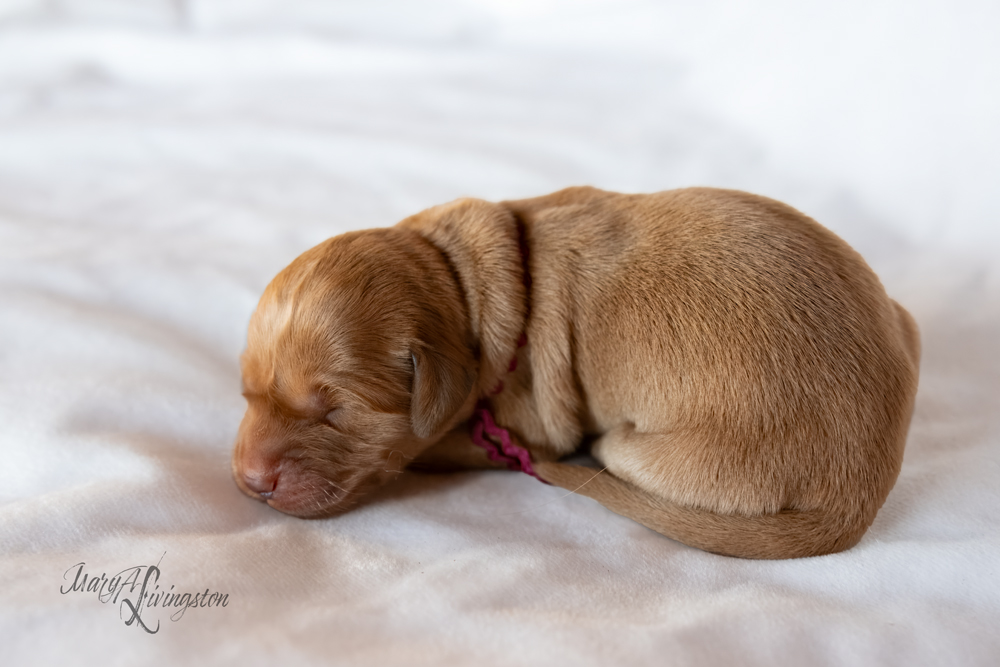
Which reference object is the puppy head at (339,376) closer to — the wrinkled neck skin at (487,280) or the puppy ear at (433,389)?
the puppy ear at (433,389)

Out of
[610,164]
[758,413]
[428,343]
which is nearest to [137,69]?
[610,164]

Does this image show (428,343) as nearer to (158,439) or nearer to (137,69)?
(158,439)

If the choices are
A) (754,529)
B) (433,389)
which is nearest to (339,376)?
(433,389)

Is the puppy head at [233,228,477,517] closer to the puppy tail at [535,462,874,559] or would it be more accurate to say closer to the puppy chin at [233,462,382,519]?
the puppy chin at [233,462,382,519]

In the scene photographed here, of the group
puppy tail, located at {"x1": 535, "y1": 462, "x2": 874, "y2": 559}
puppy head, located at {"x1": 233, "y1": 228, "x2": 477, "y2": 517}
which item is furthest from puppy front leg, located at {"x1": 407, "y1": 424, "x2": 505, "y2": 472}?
puppy tail, located at {"x1": 535, "y1": 462, "x2": 874, "y2": 559}

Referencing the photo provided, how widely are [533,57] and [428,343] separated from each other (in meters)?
4.13

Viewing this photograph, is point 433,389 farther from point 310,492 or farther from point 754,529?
point 754,529

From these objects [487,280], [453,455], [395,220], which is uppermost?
[487,280]

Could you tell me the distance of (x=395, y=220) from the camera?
3807mm

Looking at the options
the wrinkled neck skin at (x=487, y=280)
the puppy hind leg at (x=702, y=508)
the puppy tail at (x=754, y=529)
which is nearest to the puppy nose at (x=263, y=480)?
the wrinkled neck skin at (x=487, y=280)

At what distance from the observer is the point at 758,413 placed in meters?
1.98

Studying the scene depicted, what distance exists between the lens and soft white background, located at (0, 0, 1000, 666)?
1729 mm

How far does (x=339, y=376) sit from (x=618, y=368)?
794mm

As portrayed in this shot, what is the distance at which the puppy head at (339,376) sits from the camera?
79.1 inches
